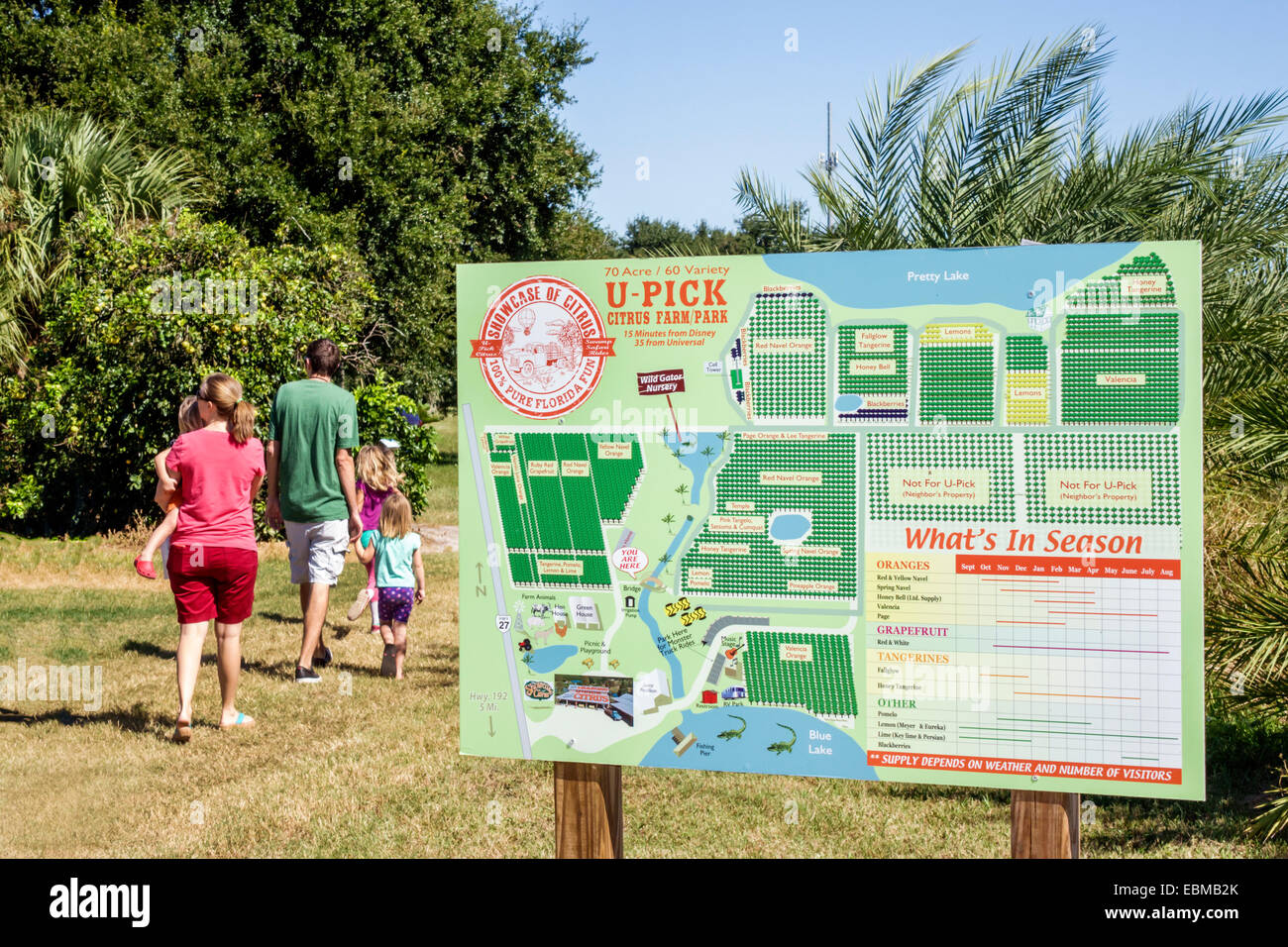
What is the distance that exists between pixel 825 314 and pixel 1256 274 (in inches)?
200

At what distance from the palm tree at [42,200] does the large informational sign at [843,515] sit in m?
11.6

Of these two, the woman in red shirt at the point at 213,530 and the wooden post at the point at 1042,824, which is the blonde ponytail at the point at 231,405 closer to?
the woman in red shirt at the point at 213,530

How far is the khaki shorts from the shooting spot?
7.04 m

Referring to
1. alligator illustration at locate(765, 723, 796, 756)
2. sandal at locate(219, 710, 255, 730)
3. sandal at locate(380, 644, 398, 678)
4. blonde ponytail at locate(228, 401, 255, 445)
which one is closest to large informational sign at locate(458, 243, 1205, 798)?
alligator illustration at locate(765, 723, 796, 756)

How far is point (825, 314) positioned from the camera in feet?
10.1

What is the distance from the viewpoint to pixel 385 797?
17.4 ft

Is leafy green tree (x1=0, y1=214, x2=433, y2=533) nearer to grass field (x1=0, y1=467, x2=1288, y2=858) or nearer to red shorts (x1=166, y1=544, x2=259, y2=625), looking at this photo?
grass field (x1=0, y1=467, x2=1288, y2=858)

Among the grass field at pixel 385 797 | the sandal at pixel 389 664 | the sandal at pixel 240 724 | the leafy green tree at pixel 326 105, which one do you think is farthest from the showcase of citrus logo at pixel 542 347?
the leafy green tree at pixel 326 105

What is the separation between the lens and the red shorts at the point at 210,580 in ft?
19.5

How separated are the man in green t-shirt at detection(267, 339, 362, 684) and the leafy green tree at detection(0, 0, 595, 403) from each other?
9697 mm

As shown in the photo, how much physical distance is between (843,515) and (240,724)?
4439 millimetres

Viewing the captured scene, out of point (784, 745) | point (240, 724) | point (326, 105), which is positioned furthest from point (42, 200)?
point (784, 745)

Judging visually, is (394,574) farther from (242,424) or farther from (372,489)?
(242,424)

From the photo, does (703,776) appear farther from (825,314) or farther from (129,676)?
(129,676)
